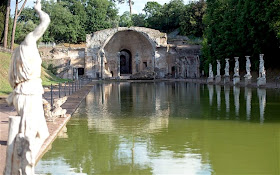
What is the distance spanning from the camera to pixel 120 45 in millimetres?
62469

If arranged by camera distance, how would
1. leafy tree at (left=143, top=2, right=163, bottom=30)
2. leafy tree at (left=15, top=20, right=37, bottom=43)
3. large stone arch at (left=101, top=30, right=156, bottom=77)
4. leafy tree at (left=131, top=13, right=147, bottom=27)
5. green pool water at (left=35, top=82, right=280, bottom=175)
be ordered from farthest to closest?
1. leafy tree at (left=131, top=13, right=147, bottom=27)
2. leafy tree at (left=143, top=2, right=163, bottom=30)
3. large stone arch at (left=101, top=30, right=156, bottom=77)
4. leafy tree at (left=15, top=20, right=37, bottom=43)
5. green pool water at (left=35, top=82, right=280, bottom=175)

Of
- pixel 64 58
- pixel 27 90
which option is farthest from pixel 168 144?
pixel 64 58

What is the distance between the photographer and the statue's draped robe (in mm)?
5035

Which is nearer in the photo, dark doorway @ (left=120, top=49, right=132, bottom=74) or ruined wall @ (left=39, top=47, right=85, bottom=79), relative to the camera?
ruined wall @ (left=39, top=47, right=85, bottom=79)

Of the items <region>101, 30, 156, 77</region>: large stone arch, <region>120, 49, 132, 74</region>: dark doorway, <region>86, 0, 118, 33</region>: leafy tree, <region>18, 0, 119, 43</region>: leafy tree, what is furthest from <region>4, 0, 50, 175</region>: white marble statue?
<region>86, 0, 118, 33</region>: leafy tree

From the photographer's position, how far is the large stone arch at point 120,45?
5791 cm

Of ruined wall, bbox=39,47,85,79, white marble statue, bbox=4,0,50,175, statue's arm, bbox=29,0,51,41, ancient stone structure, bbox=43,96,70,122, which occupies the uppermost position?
ruined wall, bbox=39,47,85,79

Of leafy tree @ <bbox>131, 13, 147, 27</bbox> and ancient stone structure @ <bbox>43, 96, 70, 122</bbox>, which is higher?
leafy tree @ <bbox>131, 13, 147, 27</bbox>

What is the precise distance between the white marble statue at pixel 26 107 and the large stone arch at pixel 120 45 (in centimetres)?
5257

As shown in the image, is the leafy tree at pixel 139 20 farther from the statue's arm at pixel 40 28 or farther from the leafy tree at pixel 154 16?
the statue's arm at pixel 40 28

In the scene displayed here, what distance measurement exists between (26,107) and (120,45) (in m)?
57.9

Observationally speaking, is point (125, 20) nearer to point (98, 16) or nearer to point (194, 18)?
point (98, 16)

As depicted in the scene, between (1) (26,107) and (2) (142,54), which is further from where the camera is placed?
(2) (142,54)

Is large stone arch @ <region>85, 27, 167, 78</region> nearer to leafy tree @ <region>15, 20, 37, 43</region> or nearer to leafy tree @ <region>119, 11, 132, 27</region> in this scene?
leafy tree @ <region>15, 20, 37, 43</region>
